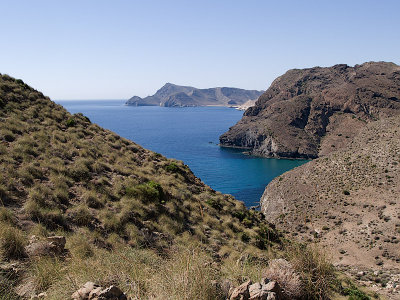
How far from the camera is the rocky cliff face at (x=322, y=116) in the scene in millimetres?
130125

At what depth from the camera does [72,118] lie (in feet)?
83.5

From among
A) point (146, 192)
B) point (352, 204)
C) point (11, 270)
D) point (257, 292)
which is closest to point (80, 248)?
point (11, 270)

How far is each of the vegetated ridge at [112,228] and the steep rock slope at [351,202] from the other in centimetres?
1923

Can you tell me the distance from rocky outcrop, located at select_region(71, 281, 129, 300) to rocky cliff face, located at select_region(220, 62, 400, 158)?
12770 centimetres

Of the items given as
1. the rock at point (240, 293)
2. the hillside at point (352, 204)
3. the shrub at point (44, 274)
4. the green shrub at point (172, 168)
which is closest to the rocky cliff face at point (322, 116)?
the hillside at point (352, 204)

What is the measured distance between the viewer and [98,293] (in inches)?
200

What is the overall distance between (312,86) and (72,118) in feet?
587

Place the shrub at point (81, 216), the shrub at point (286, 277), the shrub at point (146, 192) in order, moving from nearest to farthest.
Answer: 1. the shrub at point (286, 277)
2. the shrub at point (81, 216)
3. the shrub at point (146, 192)

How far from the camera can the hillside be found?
3678 cm

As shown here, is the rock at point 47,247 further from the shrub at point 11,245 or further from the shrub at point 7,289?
the shrub at point 7,289

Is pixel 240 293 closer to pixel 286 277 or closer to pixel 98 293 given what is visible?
pixel 286 277

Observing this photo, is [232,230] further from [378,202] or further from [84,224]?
[378,202]

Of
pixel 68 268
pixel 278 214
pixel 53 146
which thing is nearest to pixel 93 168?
pixel 53 146

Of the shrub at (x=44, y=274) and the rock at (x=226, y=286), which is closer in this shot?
the shrub at (x=44, y=274)
